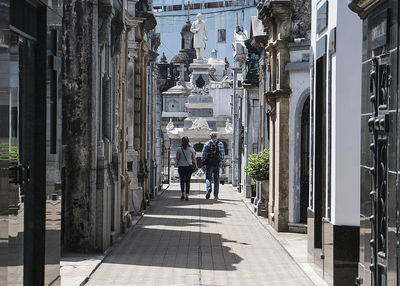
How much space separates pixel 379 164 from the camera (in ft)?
20.1

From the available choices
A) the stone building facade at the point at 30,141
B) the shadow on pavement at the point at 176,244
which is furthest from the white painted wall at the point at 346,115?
the stone building facade at the point at 30,141

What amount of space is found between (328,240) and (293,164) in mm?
Result: 5301

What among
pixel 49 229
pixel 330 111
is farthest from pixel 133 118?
pixel 49 229

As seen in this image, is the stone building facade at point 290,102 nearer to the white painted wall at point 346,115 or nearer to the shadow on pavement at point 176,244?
the shadow on pavement at point 176,244

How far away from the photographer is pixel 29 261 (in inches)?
244

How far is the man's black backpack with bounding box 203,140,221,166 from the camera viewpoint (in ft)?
71.2

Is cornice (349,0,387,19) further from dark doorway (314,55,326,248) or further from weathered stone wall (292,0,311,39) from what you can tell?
weathered stone wall (292,0,311,39)

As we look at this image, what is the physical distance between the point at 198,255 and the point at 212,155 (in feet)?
34.7

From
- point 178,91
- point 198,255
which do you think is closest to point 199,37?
point 178,91

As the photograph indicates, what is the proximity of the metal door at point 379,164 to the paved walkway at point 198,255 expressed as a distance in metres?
3.09

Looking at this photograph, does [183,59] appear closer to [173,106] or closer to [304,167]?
[173,106]

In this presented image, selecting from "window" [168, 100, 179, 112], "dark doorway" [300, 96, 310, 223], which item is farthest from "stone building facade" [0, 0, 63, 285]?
"window" [168, 100, 179, 112]

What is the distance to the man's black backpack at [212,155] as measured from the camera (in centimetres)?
2170

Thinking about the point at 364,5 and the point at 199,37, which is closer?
the point at 364,5
